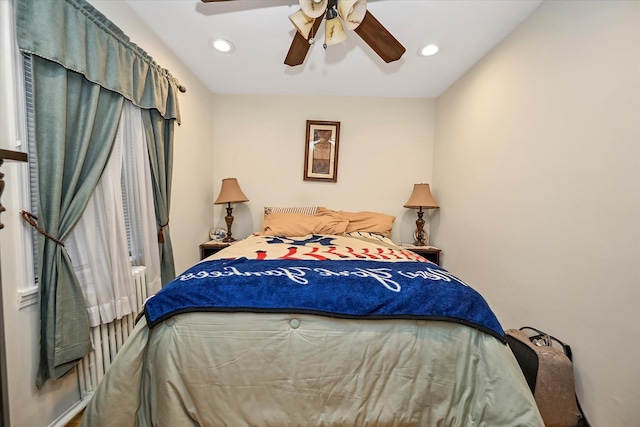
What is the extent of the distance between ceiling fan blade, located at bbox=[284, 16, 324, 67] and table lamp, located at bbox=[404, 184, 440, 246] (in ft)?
6.01

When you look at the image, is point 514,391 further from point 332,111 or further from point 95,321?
point 332,111

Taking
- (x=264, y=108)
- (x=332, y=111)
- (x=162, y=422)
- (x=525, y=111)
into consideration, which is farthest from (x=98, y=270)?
(x=525, y=111)

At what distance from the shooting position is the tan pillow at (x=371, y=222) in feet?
8.77

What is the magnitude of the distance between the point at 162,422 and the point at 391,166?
114 inches

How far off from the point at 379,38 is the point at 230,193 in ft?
6.67

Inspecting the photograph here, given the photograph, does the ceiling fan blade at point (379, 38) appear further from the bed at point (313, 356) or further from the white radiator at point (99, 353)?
the white radiator at point (99, 353)

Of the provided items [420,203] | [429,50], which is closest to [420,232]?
[420,203]

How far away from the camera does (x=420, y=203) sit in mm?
2670

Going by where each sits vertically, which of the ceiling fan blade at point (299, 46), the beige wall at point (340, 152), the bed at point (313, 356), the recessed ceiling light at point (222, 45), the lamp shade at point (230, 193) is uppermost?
the recessed ceiling light at point (222, 45)

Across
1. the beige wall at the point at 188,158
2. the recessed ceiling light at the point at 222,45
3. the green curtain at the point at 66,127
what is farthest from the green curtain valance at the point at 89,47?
the recessed ceiling light at the point at 222,45

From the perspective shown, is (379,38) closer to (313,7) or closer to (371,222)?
(313,7)

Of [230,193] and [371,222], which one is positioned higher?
[230,193]

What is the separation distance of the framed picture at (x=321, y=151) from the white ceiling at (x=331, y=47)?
407 millimetres

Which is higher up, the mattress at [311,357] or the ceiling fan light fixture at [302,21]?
the ceiling fan light fixture at [302,21]
